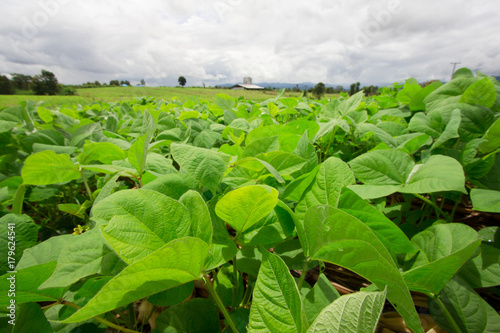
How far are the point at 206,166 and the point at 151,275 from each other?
19 cm

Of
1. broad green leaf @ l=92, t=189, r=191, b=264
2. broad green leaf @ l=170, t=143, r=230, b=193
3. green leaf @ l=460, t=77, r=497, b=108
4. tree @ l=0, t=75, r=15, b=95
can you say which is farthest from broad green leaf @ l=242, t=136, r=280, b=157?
tree @ l=0, t=75, r=15, b=95

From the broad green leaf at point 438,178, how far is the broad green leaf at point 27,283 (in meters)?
0.60

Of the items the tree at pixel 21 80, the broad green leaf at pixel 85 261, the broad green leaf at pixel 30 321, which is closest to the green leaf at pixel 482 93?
the broad green leaf at pixel 85 261

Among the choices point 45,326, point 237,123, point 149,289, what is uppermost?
point 237,123

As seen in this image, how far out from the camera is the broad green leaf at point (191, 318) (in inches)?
14.5

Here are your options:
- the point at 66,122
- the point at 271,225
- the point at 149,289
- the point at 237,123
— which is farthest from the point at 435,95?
the point at 66,122

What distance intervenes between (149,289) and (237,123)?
61 centimetres

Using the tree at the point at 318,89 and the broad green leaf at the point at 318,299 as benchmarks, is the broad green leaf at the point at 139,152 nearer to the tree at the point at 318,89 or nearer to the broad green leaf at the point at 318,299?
the broad green leaf at the point at 318,299

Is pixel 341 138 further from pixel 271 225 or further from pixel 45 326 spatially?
pixel 45 326

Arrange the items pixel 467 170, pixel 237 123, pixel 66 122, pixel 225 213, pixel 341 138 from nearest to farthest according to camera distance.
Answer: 1. pixel 225 213
2. pixel 467 170
3. pixel 237 123
4. pixel 341 138
5. pixel 66 122

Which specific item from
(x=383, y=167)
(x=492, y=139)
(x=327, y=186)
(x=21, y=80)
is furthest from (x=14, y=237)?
(x=21, y=80)

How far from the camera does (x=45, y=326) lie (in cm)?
33

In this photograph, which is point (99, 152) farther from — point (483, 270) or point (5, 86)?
point (5, 86)

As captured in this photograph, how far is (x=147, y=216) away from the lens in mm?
283
